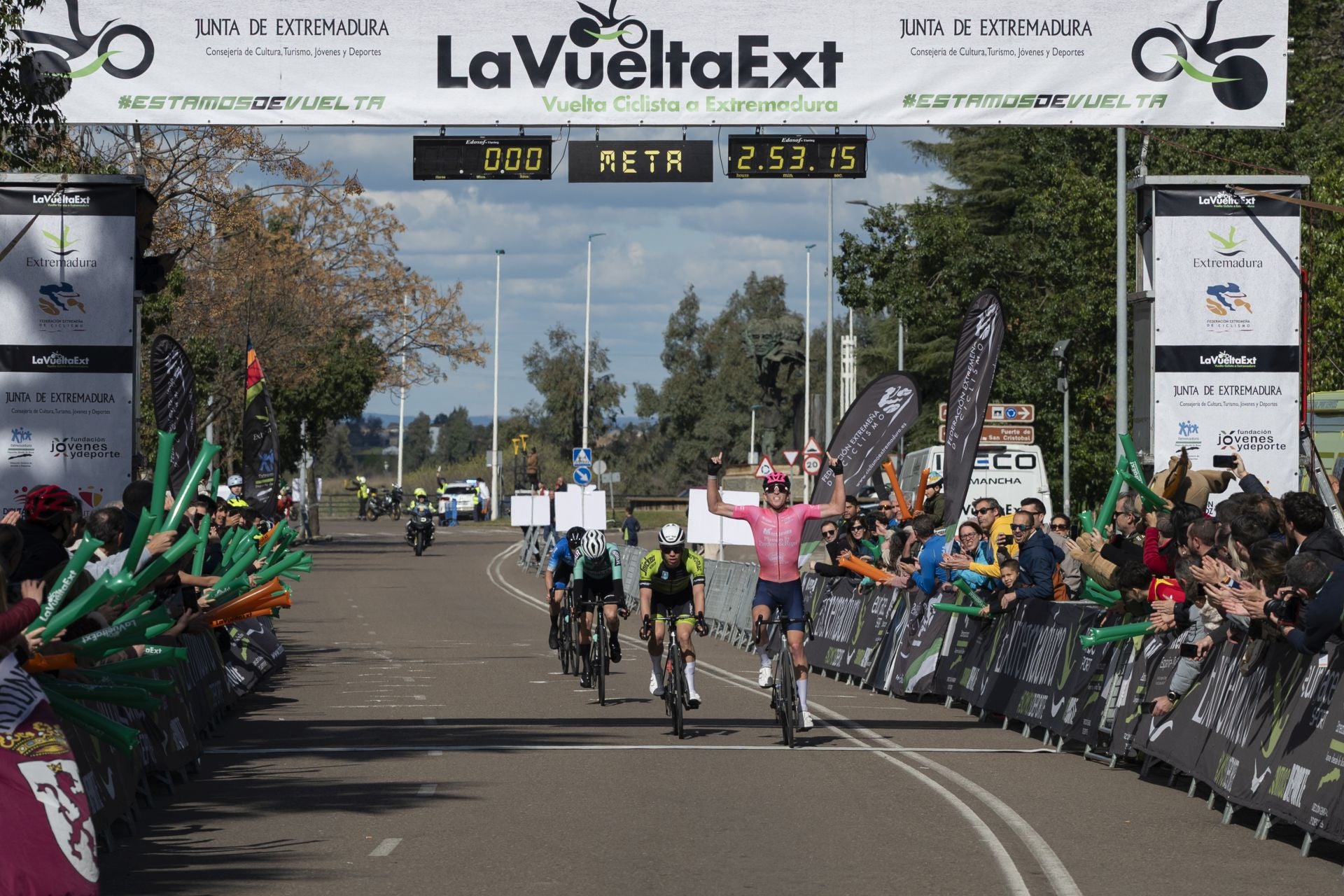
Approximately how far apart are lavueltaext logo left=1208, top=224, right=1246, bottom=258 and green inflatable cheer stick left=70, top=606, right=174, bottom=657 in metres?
13.4

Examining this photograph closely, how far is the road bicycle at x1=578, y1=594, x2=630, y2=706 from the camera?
18.6 m

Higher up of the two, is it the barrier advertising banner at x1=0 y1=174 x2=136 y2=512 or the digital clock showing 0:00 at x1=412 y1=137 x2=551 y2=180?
the digital clock showing 0:00 at x1=412 y1=137 x2=551 y2=180

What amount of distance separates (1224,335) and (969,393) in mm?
3927

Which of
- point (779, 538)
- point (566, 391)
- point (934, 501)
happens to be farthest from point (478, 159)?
point (566, 391)

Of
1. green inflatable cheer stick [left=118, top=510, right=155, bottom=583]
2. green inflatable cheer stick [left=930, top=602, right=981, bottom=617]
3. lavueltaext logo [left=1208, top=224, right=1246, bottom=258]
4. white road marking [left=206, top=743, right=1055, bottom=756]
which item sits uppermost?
lavueltaext logo [left=1208, top=224, right=1246, bottom=258]

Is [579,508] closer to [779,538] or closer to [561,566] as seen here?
[561,566]

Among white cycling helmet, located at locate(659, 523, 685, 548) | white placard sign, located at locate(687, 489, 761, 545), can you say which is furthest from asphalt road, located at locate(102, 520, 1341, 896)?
white placard sign, located at locate(687, 489, 761, 545)

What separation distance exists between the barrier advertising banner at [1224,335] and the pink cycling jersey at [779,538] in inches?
196

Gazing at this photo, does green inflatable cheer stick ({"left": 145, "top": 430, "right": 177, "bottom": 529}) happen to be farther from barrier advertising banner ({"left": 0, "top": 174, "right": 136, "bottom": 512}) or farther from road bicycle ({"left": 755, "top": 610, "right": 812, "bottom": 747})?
barrier advertising banner ({"left": 0, "top": 174, "right": 136, "bottom": 512})

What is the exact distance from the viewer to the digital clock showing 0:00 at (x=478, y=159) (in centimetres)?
1866

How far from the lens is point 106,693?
823cm

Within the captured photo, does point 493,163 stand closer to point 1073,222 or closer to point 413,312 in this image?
point 1073,222

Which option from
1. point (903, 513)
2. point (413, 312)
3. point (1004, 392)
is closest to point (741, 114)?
point (903, 513)

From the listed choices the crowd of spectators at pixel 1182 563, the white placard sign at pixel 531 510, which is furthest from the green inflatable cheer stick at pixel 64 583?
the white placard sign at pixel 531 510
